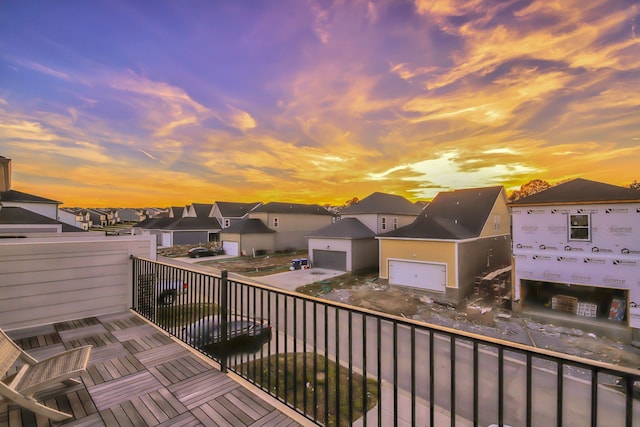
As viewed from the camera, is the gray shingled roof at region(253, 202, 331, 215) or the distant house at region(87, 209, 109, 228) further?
the distant house at region(87, 209, 109, 228)

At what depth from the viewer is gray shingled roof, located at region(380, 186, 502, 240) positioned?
1432 cm

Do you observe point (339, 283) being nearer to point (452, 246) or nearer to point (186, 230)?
point (452, 246)

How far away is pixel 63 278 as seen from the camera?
14.7 ft

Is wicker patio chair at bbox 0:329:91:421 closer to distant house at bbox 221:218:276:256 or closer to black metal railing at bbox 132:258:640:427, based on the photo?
black metal railing at bbox 132:258:640:427

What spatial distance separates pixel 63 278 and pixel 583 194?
16.3 m

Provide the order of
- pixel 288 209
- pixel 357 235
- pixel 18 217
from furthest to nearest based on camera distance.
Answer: pixel 288 209 < pixel 357 235 < pixel 18 217

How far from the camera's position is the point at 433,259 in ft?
44.8

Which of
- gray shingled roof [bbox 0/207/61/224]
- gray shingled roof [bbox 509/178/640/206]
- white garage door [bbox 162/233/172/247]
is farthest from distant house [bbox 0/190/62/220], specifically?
gray shingled roof [bbox 509/178/640/206]

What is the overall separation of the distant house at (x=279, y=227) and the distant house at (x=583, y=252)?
20449 millimetres

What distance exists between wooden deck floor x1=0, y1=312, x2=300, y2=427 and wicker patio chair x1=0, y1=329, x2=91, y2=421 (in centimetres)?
17

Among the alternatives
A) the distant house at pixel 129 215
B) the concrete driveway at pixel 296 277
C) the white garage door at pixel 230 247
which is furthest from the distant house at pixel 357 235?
the distant house at pixel 129 215

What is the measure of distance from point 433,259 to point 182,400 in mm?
13244

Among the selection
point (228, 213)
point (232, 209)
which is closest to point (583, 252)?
point (228, 213)

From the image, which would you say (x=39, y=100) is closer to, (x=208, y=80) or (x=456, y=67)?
(x=208, y=80)
